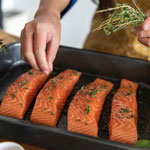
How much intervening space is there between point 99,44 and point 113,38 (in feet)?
0.53

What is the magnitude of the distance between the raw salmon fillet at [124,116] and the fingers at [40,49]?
550mm

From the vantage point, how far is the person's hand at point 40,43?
4.80 ft

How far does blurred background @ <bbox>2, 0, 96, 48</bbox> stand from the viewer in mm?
4641

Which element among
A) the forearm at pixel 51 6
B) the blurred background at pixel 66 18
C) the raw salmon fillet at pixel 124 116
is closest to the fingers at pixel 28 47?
the forearm at pixel 51 6

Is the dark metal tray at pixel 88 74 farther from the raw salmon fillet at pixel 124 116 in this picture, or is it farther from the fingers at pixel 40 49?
the fingers at pixel 40 49

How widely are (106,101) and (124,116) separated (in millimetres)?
276

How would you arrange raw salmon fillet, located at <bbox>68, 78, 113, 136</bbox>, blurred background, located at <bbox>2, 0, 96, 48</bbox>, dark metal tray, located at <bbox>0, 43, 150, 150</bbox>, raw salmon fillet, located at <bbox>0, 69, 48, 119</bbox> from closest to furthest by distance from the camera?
dark metal tray, located at <bbox>0, 43, 150, 150</bbox> → raw salmon fillet, located at <bbox>68, 78, 113, 136</bbox> → raw salmon fillet, located at <bbox>0, 69, 48, 119</bbox> → blurred background, located at <bbox>2, 0, 96, 48</bbox>

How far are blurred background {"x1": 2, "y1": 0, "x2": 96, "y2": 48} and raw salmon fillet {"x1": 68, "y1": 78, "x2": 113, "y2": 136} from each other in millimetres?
2863

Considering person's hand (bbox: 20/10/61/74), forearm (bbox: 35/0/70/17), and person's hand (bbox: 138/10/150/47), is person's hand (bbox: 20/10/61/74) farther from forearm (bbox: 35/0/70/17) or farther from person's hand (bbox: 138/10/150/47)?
person's hand (bbox: 138/10/150/47)

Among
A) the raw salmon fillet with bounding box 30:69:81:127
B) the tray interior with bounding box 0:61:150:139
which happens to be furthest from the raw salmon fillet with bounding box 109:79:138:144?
the raw salmon fillet with bounding box 30:69:81:127

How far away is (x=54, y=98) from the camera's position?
1737mm

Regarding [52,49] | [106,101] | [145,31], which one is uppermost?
[145,31]

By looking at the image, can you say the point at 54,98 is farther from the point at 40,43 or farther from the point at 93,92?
the point at 40,43

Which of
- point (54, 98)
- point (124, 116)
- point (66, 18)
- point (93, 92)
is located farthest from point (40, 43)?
point (66, 18)
